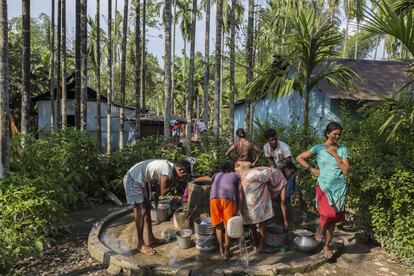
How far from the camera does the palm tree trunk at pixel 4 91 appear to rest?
536cm

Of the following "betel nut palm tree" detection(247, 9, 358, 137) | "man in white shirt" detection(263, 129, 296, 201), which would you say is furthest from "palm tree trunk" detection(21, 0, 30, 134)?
"betel nut palm tree" detection(247, 9, 358, 137)

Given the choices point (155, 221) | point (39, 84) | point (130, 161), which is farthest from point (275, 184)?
point (39, 84)

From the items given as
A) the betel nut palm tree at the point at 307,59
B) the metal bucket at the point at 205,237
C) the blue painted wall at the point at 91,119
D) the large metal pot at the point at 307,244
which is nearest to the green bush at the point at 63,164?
the metal bucket at the point at 205,237

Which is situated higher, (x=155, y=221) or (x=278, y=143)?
(x=278, y=143)

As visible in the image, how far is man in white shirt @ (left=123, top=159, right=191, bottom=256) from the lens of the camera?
17.1 ft

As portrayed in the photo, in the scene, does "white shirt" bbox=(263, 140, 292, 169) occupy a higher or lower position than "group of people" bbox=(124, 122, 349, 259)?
higher

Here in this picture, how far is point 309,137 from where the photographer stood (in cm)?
823

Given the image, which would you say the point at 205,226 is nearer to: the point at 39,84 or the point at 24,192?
the point at 24,192

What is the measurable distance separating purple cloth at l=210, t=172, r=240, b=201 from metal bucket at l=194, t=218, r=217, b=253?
2.01 feet

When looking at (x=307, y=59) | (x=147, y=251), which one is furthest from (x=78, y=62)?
(x=147, y=251)

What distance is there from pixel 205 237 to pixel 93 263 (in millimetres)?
1693

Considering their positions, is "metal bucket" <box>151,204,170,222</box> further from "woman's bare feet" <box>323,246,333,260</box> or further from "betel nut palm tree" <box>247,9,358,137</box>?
"betel nut palm tree" <box>247,9,358,137</box>

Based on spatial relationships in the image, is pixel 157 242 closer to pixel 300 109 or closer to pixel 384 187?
pixel 384 187

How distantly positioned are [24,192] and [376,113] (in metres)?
5.73
